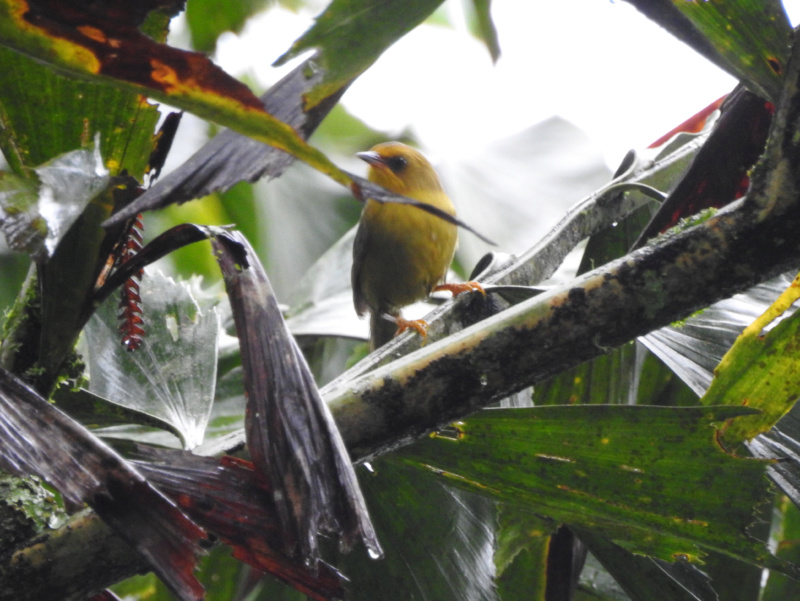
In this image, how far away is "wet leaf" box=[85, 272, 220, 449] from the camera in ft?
4.14

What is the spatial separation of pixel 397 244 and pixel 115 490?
2457mm

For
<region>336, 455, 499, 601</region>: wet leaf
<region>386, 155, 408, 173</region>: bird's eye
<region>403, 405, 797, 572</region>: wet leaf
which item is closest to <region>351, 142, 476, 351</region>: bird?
<region>386, 155, 408, 173</region>: bird's eye

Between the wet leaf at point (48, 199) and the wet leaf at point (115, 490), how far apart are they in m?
0.18

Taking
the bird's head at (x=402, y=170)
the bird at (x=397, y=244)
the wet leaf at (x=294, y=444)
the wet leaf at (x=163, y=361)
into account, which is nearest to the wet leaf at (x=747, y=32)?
the wet leaf at (x=294, y=444)

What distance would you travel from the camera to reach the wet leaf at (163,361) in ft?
4.14

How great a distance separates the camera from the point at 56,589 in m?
0.79

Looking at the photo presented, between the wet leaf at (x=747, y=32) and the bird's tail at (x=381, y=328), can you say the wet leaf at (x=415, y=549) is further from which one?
the bird's tail at (x=381, y=328)

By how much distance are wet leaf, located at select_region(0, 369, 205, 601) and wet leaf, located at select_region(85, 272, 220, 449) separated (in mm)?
432

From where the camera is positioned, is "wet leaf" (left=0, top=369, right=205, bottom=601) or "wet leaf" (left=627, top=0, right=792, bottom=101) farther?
"wet leaf" (left=627, top=0, right=792, bottom=101)

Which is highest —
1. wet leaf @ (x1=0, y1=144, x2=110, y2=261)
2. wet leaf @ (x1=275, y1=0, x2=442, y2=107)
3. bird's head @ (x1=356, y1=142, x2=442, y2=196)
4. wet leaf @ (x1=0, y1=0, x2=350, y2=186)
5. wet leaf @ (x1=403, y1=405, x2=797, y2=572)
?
bird's head @ (x1=356, y1=142, x2=442, y2=196)

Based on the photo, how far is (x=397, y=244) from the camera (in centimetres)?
314

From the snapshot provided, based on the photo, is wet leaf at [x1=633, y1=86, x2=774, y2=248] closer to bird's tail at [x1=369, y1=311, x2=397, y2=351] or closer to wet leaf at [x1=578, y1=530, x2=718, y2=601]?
wet leaf at [x1=578, y1=530, x2=718, y2=601]

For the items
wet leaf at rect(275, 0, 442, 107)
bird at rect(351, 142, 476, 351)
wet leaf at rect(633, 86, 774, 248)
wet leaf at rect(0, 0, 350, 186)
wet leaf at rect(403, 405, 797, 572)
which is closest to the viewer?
wet leaf at rect(0, 0, 350, 186)

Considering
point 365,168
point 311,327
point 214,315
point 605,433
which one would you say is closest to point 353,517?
point 605,433
